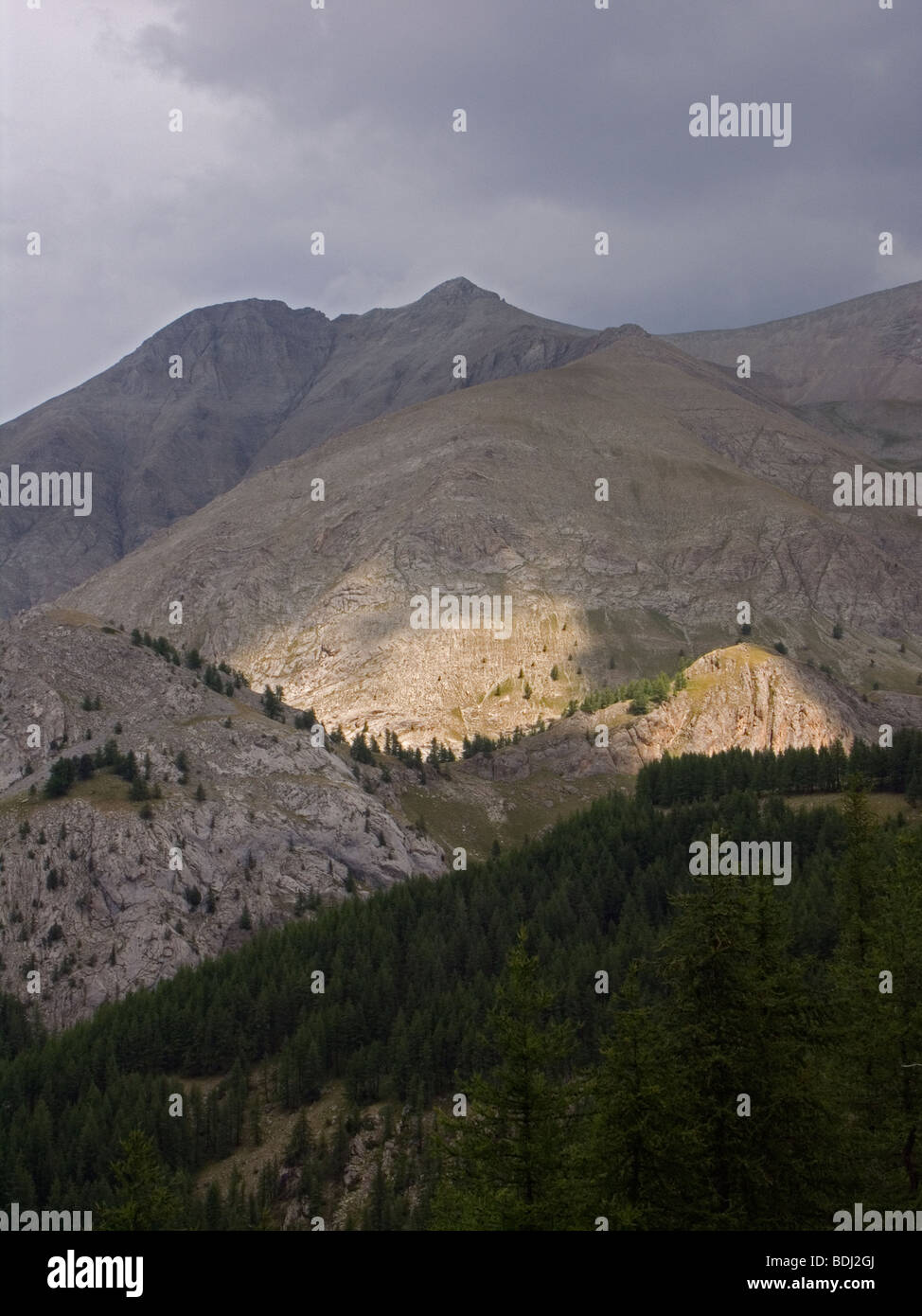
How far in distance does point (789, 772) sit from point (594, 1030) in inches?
3234

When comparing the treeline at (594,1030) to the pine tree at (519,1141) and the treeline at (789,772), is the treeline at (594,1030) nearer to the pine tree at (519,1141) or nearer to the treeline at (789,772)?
the pine tree at (519,1141)

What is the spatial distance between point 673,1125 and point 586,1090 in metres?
2.88

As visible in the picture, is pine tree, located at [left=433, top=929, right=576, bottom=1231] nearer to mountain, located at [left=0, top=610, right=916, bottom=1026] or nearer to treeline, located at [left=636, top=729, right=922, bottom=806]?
treeline, located at [left=636, top=729, right=922, bottom=806]

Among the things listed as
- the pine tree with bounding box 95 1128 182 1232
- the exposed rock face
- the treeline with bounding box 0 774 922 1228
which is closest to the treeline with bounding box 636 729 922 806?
the treeline with bounding box 0 774 922 1228

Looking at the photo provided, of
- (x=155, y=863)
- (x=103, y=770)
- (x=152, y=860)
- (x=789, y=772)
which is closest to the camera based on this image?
(x=155, y=863)

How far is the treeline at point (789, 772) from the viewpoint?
161m

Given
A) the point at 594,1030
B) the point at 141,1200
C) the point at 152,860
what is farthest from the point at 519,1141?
the point at 152,860

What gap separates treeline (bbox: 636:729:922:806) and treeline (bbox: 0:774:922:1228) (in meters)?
11.3

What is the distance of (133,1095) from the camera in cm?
11219

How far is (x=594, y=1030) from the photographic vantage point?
10662cm

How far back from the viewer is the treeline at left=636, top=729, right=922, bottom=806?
529 feet

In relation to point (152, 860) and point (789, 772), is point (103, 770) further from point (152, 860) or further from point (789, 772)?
point (789, 772)
